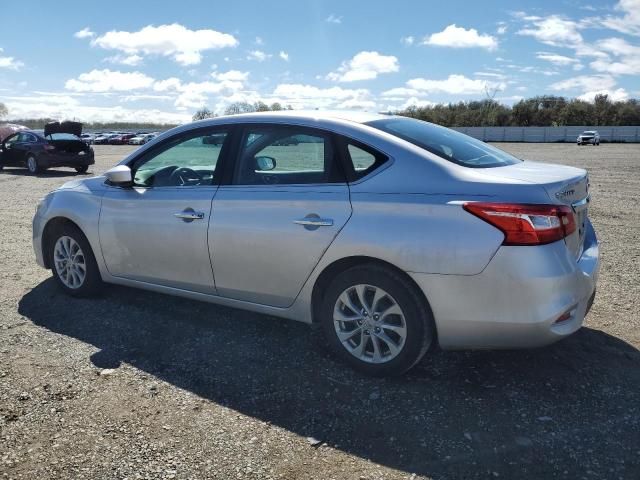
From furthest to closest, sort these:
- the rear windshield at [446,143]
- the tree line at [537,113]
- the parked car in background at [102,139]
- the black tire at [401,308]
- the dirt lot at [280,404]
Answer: the tree line at [537,113] < the parked car in background at [102,139] < the rear windshield at [446,143] < the black tire at [401,308] < the dirt lot at [280,404]

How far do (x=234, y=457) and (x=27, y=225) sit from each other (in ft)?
25.5

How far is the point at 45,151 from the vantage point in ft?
61.9

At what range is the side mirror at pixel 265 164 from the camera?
13.5ft

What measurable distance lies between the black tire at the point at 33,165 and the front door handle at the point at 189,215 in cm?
1711

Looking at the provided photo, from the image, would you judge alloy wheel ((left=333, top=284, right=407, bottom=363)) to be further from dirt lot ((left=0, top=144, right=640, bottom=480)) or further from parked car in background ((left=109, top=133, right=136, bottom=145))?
parked car in background ((left=109, top=133, right=136, bottom=145))

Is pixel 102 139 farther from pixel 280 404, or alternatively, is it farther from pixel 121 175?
pixel 280 404

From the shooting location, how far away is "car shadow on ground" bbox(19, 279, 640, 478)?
283 centimetres

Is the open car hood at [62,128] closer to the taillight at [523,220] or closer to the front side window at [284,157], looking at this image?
the front side window at [284,157]

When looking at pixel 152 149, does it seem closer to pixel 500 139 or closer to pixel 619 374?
pixel 619 374

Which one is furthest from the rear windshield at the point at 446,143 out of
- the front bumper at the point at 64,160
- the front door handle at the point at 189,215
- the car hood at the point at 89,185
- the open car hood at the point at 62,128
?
the open car hood at the point at 62,128

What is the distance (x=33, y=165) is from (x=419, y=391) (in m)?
19.1

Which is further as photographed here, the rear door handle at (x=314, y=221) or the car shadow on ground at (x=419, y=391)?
the rear door handle at (x=314, y=221)

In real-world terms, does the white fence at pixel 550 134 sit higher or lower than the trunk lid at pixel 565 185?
higher

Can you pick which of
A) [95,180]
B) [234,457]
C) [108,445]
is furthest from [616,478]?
[95,180]
